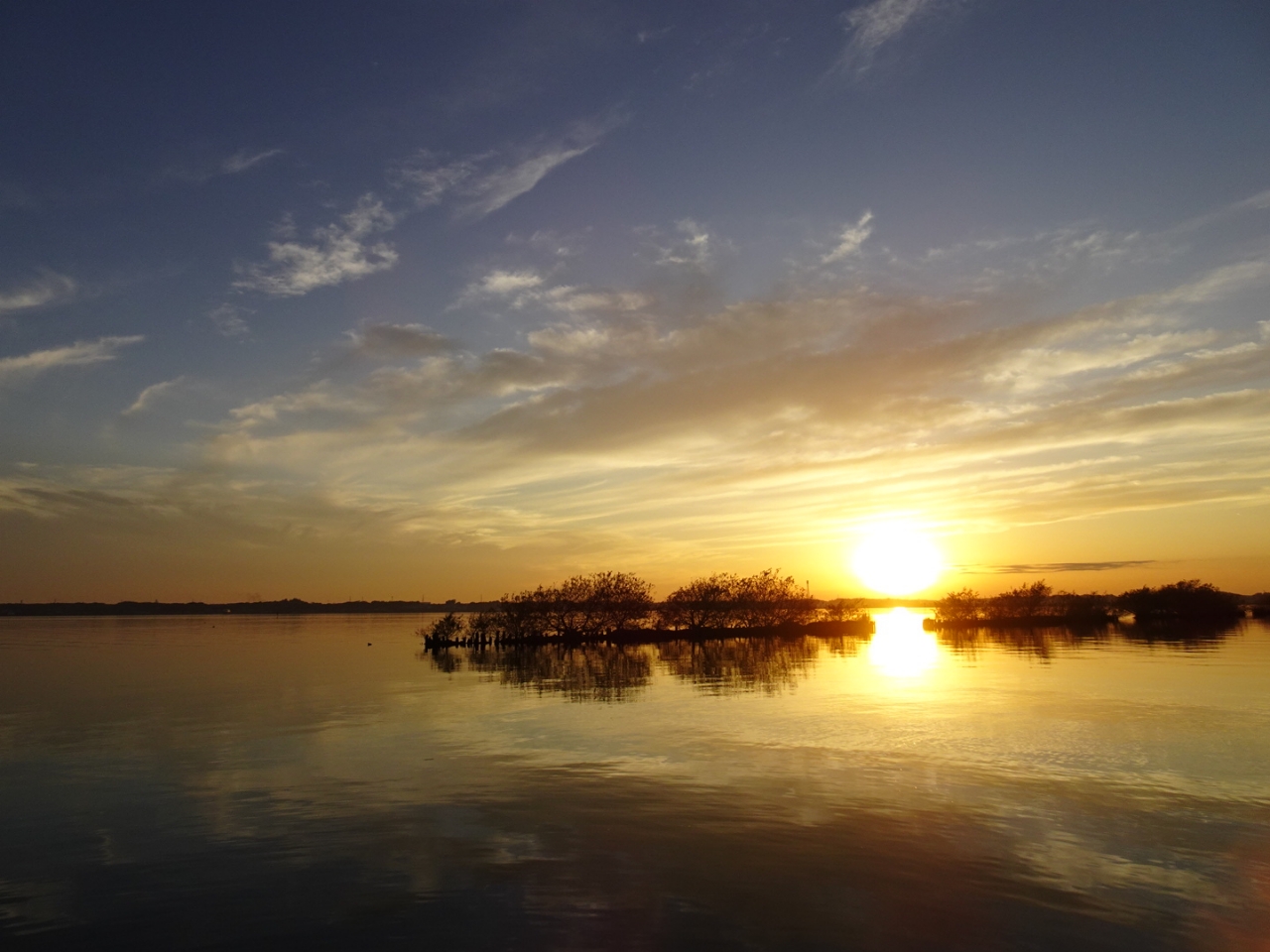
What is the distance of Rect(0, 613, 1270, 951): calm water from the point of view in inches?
508

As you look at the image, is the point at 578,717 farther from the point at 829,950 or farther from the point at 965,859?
the point at 829,950

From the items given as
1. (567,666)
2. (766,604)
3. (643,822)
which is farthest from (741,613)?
(643,822)

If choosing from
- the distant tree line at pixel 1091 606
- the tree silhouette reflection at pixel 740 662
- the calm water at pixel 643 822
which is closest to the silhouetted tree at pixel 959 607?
the distant tree line at pixel 1091 606

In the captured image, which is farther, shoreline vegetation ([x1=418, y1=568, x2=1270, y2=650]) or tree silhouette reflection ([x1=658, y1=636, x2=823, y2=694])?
shoreline vegetation ([x1=418, y1=568, x2=1270, y2=650])

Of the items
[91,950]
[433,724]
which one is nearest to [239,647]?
[433,724]

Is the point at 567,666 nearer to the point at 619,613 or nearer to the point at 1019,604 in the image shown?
the point at 619,613

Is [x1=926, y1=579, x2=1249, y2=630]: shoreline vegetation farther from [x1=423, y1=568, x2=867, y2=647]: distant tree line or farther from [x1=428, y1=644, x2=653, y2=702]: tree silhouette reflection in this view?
[x1=428, y1=644, x2=653, y2=702]: tree silhouette reflection

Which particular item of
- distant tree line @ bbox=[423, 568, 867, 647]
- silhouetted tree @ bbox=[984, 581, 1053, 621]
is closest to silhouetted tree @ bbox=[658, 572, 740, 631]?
distant tree line @ bbox=[423, 568, 867, 647]

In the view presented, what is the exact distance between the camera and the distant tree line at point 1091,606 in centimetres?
13888

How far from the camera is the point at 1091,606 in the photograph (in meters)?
145

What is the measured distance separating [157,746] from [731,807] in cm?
2170

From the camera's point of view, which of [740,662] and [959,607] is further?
[959,607]

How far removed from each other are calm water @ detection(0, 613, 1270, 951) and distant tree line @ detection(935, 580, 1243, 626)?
104m

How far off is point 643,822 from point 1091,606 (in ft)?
500
